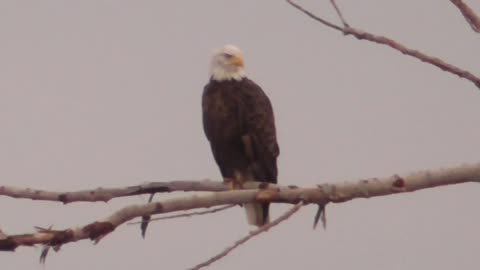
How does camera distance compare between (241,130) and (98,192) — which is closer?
(98,192)

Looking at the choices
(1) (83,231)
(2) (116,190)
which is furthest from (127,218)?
(2) (116,190)

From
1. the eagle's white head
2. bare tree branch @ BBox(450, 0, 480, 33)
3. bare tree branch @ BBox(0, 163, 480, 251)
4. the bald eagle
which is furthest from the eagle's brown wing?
bare tree branch @ BBox(450, 0, 480, 33)

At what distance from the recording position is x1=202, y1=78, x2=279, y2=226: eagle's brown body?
7230 mm

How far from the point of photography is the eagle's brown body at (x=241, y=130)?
7.23 m

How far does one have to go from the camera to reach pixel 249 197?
3.33 metres

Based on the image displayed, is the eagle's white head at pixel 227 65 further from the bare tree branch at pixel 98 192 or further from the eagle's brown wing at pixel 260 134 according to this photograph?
the bare tree branch at pixel 98 192

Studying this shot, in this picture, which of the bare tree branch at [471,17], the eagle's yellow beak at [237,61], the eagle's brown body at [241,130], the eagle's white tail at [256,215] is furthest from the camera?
the eagle's yellow beak at [237,61]

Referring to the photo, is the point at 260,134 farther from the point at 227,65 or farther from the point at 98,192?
the point at 98,192

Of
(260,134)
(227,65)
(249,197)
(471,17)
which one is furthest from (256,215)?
(471,17)

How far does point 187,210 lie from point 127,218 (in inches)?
8.1

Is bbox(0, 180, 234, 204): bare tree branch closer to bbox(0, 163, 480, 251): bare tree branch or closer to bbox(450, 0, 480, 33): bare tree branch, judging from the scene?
bbox(0, 163, 480, 251): bare tree branch

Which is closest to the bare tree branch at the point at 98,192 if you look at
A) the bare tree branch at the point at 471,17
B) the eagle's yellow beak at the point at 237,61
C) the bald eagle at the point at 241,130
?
the bare tree branch at the point at 471,17

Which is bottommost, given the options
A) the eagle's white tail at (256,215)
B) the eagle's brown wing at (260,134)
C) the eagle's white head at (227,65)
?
the eagle's white tail at (256,215)

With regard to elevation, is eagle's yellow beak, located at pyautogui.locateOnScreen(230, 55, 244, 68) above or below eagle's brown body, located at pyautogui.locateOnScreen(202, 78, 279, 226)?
above
